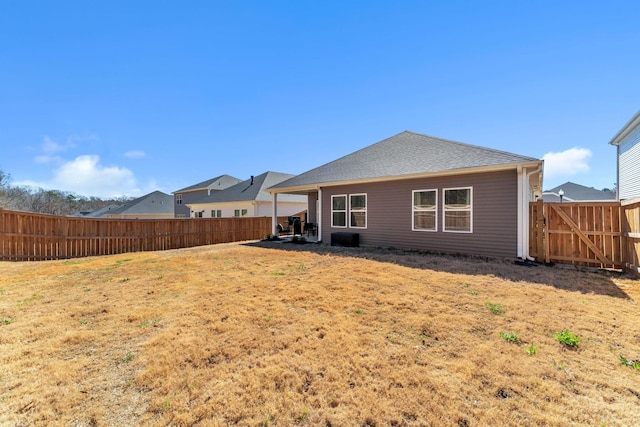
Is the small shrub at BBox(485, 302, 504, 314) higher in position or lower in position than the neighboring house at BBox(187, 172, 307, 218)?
lower

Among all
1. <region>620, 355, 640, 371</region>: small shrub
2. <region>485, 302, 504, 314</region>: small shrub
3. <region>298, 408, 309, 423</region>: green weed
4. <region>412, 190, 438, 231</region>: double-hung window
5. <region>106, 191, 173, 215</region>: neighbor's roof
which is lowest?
<region>620, 355, 640, 371</region>: small shrub

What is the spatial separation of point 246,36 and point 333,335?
39.0 ft

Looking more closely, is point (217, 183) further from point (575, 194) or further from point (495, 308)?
point (575, 194)

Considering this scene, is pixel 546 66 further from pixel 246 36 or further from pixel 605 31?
pixel 246 36

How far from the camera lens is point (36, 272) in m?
7.24

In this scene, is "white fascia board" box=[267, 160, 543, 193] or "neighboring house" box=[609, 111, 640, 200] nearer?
"white fascia board" box=[267, 160, 543, 193]

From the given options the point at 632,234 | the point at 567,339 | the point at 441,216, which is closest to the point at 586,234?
the point at 632,234

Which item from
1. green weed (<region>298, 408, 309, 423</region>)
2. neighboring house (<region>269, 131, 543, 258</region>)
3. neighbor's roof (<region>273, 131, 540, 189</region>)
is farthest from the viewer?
neighbor's roof (<region>273, 131, 540, 189</region>)

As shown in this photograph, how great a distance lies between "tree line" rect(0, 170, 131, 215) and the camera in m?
28.3

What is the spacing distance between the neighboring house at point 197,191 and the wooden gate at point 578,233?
1127 inches

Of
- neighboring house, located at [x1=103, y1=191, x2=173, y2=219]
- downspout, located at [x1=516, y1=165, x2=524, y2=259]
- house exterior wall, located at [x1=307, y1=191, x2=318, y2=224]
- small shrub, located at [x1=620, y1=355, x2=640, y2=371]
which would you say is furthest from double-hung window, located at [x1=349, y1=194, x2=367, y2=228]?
neighboring house, located at [x1=103, y1=191, x2=173, y2=219]

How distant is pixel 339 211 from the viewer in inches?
475

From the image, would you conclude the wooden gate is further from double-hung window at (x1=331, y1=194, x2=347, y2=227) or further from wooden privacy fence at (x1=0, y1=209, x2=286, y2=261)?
wooden privacy fence at (x1=0, y1=209, x2=286, y2=261)

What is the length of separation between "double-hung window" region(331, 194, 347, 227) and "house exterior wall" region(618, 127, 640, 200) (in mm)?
12416
